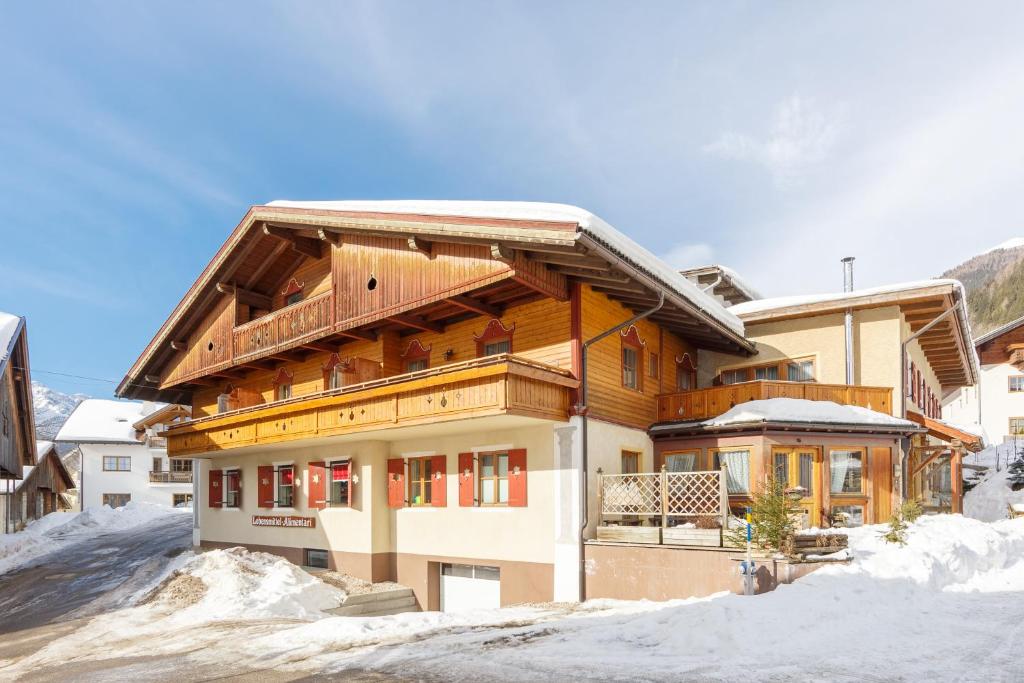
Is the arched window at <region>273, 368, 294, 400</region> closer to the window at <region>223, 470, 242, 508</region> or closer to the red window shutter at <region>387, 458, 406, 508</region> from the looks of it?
the window at <region>223, 470, 242, 508</region>

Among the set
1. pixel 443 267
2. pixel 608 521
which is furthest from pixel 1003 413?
pixel 443 267

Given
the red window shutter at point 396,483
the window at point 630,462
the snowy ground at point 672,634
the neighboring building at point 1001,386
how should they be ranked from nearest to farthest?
the snowy ground at point 672,634 < the window at point 630,462 < the red window shutter at point 396,483 < the neighboring building at point 1001,386

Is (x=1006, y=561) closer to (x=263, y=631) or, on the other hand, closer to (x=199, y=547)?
(x=263, y=631)

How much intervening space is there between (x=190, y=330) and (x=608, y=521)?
17095mm

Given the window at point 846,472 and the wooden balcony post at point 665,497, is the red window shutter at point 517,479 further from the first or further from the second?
the window at point 846,472

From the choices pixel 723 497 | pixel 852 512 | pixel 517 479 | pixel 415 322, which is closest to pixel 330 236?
pixel 415 322

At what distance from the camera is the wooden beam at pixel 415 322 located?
57.4 ft

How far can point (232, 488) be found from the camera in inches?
964

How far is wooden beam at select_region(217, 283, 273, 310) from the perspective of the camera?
2291cm

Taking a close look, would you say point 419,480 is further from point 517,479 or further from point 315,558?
point 315,558

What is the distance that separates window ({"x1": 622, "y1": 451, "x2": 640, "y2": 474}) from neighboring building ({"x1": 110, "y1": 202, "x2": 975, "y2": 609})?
10cm

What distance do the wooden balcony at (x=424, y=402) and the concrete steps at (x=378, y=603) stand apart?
3936mm

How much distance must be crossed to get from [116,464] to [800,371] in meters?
46.6

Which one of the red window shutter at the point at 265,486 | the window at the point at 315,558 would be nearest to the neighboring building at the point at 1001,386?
the window at the point at 315,558
